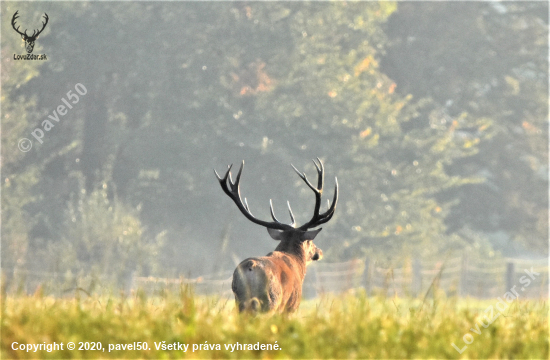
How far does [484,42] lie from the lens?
3066cm

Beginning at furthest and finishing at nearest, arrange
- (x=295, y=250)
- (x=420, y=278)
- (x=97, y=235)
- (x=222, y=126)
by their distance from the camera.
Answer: (x=222, y=126) → (x=420, y=278) → (x=97, y=235) → (x=295, y=250)

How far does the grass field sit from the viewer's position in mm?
3512

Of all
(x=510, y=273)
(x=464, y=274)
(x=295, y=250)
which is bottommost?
(x=464, y=274)

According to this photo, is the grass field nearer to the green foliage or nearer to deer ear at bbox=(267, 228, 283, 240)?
deer ear at bbox=(267, 228, 283, 240)

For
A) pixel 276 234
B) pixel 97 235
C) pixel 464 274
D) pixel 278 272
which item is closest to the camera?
pixel 278 272

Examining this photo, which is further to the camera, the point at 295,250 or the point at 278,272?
the point at 295,250

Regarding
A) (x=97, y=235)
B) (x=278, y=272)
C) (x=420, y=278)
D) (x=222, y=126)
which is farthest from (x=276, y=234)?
(x=222, y=126)

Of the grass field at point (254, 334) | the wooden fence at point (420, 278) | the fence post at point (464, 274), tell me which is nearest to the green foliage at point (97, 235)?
the wooden fence at point (420, 278)

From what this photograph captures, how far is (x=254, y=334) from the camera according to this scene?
3820mm

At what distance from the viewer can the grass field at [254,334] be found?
11.5 ft

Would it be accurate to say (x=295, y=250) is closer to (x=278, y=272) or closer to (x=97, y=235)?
(x=278, y=272)

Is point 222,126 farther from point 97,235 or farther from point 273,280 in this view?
point 273,280

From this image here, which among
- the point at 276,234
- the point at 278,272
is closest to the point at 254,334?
the point at 278,272

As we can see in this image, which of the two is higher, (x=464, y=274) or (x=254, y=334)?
(x=254, y=334)
